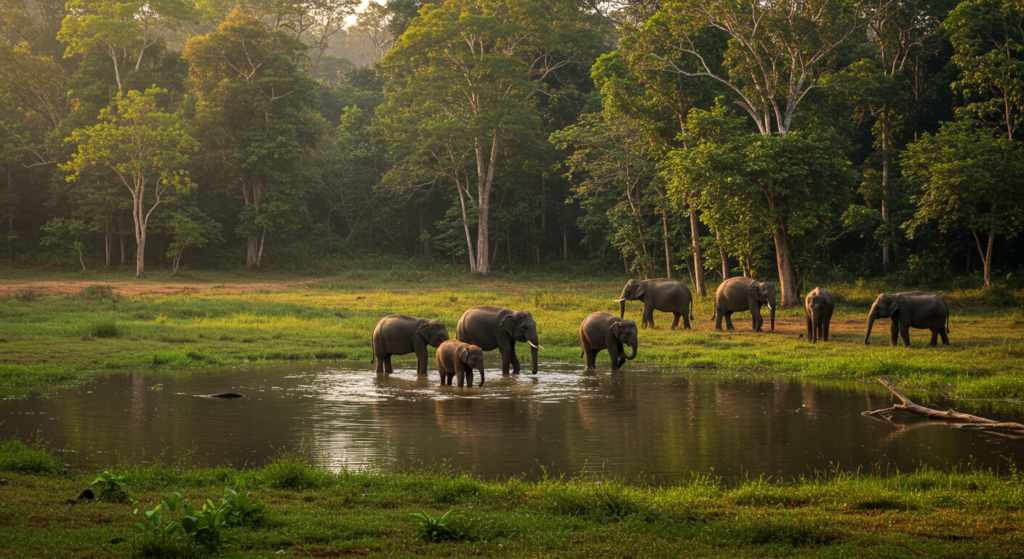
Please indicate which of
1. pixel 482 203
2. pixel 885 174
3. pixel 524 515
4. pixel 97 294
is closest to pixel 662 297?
pixel 524 515

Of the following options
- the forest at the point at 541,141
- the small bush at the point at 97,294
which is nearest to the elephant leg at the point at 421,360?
the forest at the point at 541,141

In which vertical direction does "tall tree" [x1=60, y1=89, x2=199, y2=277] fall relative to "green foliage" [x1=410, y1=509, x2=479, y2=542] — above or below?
above

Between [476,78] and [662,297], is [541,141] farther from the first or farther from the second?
[662,297]

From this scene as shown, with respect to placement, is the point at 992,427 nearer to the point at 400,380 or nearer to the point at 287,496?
the point at 287,496

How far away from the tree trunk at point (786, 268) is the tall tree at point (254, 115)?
30.0m

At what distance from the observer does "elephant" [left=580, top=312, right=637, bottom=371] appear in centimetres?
1670

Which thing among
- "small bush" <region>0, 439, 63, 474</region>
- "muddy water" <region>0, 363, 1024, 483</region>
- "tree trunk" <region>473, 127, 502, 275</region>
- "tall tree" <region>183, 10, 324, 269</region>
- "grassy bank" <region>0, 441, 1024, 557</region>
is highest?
"tall tree" <region>183, 10, 324, 269</region>

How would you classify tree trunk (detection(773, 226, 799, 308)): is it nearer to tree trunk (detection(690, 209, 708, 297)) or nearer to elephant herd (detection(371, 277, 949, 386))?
elephant herd (detection(371, 277, 949, 386))

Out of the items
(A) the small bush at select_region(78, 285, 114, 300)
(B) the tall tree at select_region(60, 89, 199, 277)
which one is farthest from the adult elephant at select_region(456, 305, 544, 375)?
(B) the tall tree at select_region(60, 89, 199, 277)

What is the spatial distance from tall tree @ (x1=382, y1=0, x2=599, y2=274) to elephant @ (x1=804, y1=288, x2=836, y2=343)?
91.0ft

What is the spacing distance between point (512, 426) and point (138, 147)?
119 feet

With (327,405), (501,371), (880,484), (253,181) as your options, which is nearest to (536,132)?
(253,181)

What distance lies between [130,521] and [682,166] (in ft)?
72.6

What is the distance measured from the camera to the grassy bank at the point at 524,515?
223 inches
